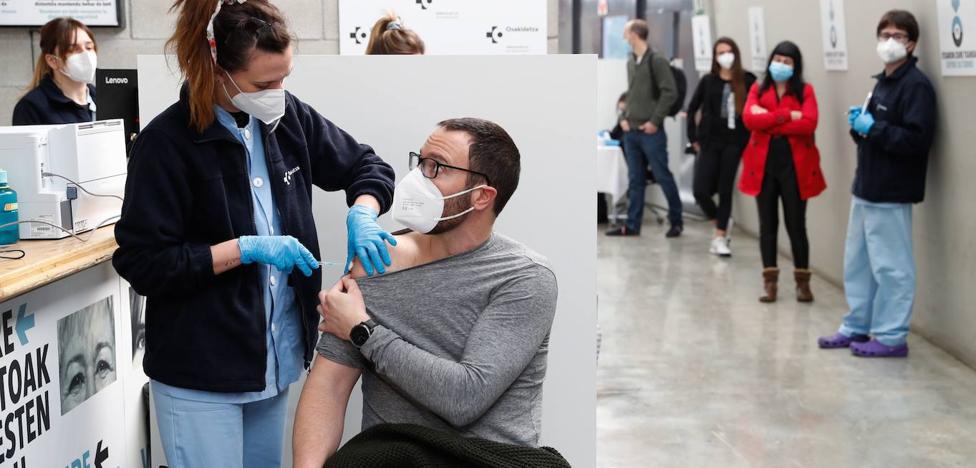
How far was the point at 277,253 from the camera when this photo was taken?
1876mm

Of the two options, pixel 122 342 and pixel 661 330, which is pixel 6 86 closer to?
pixel 122 342

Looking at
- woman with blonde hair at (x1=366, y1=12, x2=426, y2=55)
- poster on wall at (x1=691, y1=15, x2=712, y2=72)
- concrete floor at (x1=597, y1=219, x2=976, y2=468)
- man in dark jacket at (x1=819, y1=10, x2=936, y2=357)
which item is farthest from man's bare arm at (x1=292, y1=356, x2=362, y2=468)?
poster on wall at (x1=691, y1=15, x2=712, y2=72)

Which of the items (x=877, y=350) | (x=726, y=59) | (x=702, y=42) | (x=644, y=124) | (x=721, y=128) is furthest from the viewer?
(x=702, y=42)

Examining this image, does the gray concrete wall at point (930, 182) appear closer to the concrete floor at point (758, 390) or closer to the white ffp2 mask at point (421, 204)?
the concrete floor at point (758, 390)

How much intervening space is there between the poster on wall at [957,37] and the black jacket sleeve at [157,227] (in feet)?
11.5

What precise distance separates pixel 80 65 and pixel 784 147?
11.0 ft

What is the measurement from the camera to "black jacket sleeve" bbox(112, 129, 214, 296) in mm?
1806

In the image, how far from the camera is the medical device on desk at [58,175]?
7.77 ft

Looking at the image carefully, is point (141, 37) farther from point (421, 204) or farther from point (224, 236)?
point (421, 204)

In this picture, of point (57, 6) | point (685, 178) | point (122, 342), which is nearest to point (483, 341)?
point (122, 342)

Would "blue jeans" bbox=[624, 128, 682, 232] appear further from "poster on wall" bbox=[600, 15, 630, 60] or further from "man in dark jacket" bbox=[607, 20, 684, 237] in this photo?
"poster on wall" bbox=[600, 15, 630, 60]

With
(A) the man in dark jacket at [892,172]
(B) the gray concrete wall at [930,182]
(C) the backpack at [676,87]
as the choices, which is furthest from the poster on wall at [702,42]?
(A) the man in dark jacket at [892,172]

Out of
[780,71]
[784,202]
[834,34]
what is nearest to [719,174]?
[834,34]

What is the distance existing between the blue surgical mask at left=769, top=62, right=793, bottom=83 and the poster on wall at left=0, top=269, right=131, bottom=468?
3.88 meters
